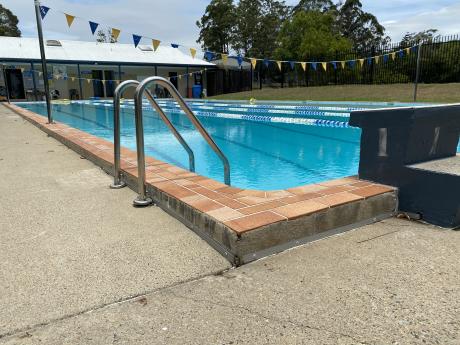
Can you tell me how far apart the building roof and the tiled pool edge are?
23626mm

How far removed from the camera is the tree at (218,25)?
145 feet

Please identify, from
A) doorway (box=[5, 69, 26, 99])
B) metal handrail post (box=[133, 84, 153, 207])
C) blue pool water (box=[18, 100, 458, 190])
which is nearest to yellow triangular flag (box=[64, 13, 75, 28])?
blue pool water (box=[18, 100, 458, 190])

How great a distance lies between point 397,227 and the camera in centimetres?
226

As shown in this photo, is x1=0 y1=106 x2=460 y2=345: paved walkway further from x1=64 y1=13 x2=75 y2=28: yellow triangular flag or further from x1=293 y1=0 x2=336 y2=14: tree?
x1=293 y1=0 x2=336 y2=14: tree

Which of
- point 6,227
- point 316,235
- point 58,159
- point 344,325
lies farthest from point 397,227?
point 58,159

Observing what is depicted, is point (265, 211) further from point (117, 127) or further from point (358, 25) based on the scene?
point (358, 25)

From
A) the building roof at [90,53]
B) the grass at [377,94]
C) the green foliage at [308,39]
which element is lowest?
the grass at [377,94]

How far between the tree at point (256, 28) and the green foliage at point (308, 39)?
11.1 metres

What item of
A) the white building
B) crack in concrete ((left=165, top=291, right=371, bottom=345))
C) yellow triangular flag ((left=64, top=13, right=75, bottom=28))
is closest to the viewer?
crack in concrete ((left=165, top=291, right=371, bottom=345))

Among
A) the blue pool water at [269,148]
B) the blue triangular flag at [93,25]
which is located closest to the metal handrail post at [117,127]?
the blue pool water at [269,148]

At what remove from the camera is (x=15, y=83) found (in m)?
24.1

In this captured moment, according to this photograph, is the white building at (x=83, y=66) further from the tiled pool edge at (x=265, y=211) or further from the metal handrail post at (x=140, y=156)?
the tiled pool edge at (x=265, y=211)

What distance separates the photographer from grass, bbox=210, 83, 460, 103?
13609mm

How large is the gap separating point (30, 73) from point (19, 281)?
26658mm
